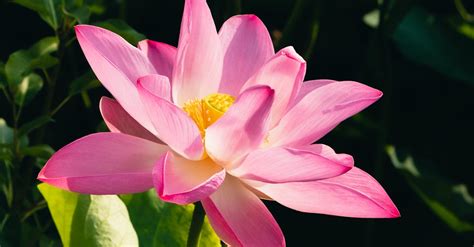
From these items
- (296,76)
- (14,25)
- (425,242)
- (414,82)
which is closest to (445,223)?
(425,242)

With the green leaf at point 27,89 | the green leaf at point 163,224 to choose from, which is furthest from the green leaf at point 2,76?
the green leaf at point 163,224

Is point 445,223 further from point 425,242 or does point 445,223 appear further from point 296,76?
point 296,76

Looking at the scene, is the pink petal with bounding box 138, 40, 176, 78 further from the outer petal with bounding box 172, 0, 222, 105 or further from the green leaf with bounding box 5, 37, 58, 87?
the green leaf with bounding box 5, 37, 58, 87

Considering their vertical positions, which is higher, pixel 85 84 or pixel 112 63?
pixel 112 63

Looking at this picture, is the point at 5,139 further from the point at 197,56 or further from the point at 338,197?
the point at 338,197

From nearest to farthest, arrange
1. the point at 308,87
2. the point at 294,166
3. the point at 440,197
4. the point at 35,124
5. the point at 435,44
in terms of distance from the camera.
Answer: the point at 294,166
the point at 308,87
the point at 35,124
the point at 440,197
the point at 435,44

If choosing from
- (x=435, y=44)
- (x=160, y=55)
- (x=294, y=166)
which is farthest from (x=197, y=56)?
(x=435, y=44)
